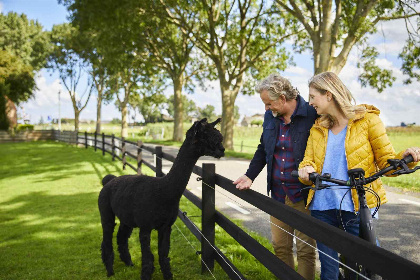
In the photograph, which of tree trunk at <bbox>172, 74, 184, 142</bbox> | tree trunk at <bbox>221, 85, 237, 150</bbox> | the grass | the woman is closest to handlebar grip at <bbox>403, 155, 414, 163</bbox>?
the woman

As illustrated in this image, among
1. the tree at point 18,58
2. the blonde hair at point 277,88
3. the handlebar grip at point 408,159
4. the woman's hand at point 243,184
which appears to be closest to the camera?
the handlebar grip at point 408,159

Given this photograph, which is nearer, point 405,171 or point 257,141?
point 405,171

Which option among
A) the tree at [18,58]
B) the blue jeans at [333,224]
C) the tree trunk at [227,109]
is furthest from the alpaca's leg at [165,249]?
the tree at [18,58]

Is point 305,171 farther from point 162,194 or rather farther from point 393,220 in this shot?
point 393,220

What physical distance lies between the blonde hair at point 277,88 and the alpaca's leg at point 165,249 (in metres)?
2.08

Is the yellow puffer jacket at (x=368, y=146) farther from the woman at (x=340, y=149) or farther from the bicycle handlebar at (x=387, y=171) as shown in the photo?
the bicycle handlebar at (x=387, y=171)

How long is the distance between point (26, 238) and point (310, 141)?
5.79 m

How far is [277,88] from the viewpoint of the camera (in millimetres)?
3021

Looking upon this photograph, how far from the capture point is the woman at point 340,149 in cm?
244

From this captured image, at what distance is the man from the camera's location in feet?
10.0

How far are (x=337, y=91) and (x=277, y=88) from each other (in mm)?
612

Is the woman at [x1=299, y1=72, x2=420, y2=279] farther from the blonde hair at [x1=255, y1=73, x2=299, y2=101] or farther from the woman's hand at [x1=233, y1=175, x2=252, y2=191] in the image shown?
the woman's hand at [x1=233, y1=175, x2=252, y2=191]

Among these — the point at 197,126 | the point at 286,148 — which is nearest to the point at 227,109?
the point at 197,126

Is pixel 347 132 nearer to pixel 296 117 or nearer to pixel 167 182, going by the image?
pixel 296 117
